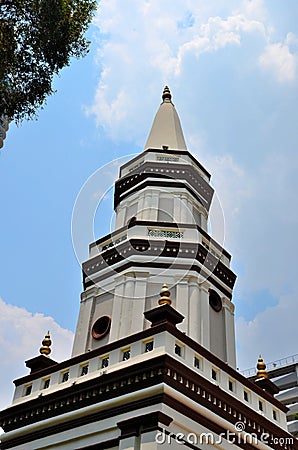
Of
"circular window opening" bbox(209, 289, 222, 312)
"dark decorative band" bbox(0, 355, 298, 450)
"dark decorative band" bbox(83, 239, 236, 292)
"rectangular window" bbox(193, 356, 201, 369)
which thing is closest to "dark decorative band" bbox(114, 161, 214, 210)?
"dark decorative band" bbox(83, 239, 236, 292)

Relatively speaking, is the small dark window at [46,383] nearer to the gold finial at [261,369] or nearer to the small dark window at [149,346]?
the small dark window at [149,346]

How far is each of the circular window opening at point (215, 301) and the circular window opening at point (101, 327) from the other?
3.28 metres

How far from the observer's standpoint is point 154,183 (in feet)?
69.5

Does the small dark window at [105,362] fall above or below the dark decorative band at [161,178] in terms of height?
below

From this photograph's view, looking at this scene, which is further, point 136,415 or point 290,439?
point 290,439

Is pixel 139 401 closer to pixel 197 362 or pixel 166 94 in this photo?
pixel 197 362

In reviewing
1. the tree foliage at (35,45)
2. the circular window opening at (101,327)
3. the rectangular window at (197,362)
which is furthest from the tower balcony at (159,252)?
the tree foliage at (35,45)

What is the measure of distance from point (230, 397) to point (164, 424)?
2.61 meters

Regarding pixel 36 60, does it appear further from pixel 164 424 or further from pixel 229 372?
pixel 229 372

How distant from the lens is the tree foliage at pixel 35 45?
11141 millimetres

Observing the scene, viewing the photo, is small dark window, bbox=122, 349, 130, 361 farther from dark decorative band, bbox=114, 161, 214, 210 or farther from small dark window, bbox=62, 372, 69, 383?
dark decorative band, bbox=114, 161, 214, 210

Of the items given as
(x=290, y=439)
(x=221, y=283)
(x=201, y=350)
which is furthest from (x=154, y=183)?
(x=290, y=439)

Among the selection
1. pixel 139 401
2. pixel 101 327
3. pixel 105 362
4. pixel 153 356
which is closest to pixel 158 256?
pixel 101 327

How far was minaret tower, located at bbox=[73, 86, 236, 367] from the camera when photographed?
55.4 feet
